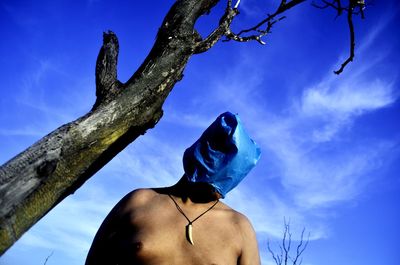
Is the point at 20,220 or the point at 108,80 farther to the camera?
the point at 108,80

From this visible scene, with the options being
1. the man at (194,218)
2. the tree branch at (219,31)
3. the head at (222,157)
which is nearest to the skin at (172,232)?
the man at (194,218)

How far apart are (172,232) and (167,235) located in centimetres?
4

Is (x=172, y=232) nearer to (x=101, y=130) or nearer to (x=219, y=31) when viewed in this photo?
(x=101, y=130)

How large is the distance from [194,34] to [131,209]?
1243 mm

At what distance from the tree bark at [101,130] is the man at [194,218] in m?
0.79

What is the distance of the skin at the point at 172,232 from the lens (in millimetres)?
2105

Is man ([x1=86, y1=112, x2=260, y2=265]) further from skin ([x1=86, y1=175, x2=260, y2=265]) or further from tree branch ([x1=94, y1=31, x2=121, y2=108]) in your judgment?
tree branch ([x1=94, y1=31, x2=121, y2=108])

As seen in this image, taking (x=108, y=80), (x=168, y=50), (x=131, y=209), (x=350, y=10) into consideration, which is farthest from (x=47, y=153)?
(x=350, y=10)

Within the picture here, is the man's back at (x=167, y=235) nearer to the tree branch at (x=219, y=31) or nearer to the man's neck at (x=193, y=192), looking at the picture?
the man's neck at (x=193, y=192)

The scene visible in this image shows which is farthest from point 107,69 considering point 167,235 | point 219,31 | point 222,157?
point 167,235

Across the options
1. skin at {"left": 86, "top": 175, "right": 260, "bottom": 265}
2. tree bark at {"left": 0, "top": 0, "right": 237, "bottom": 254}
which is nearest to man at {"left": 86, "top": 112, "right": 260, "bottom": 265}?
skin at {"left": 86, "top": 175, "right": 260, "bottom": 265}

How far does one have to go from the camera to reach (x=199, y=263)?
2.15 m

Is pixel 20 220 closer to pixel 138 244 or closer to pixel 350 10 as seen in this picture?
pixel 138 244

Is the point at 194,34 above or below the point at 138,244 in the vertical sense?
above
